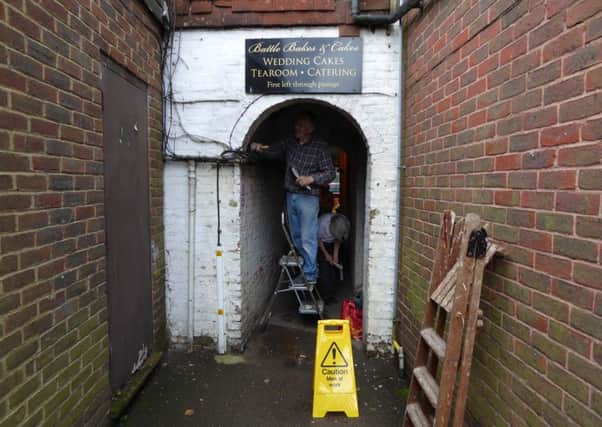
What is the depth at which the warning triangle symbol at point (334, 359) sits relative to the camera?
9.71 feet

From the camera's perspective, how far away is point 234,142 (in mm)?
3752

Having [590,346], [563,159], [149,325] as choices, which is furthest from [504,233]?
[149,325]

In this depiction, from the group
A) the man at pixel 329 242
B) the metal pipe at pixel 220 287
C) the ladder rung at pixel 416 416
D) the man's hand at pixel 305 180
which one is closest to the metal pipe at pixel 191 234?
the metal pipe at pixel 220 287

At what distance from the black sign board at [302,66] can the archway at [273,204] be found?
19 cm

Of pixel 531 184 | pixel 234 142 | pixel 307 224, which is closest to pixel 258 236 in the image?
pixel 307 224

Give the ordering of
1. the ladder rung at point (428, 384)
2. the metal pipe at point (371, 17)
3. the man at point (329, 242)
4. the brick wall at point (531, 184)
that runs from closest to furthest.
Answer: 1. the brick wall at point (531, 184)
2. the ladder rung at point (428, 384)
3. the metal pipe at point (371, 17)
4. the man at point (329, 242)

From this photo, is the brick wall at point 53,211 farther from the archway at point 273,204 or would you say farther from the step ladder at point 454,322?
the step ladder at point 454,322

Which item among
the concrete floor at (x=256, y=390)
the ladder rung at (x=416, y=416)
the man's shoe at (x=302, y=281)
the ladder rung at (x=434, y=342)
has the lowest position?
the concrete floor at (x=256, y=390)

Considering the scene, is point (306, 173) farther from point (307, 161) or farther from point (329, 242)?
point (329, 242)

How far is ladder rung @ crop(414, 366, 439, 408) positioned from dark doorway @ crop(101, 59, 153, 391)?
2.20m

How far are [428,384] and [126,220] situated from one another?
2497 mm

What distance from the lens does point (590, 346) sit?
1.41 meters

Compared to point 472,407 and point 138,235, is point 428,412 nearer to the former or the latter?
point 472,407

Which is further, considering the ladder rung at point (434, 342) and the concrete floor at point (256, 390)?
the concrete floor at point (256, 390)
